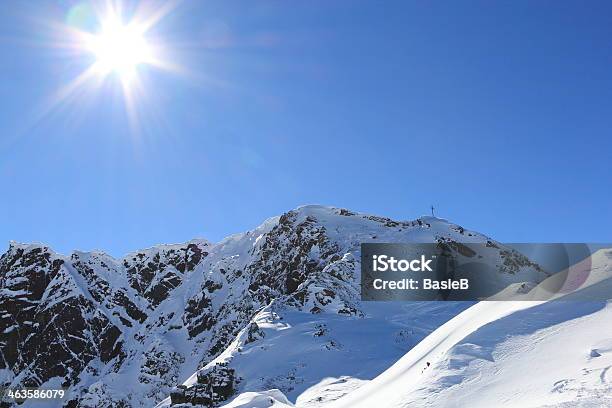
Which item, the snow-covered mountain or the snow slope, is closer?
the snow slope

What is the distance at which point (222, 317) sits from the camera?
10669cm

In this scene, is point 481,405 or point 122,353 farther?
point 122,353

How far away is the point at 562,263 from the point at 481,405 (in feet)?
52.7

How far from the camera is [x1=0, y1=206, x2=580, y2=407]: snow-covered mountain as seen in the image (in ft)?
83.9

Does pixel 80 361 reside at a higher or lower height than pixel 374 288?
lower

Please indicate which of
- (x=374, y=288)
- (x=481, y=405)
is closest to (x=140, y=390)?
(x=374, y=288)

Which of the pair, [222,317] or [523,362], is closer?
[523,362]

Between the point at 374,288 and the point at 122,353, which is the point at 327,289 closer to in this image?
the point at 374,288

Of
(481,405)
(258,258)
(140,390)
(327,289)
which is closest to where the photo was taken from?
(481,405)

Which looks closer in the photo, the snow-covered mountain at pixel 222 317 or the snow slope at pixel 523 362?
the snow slope at pixel 523 362

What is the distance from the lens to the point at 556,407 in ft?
23.9

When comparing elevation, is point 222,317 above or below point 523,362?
below

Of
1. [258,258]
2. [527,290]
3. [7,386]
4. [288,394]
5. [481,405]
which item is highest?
[258,258]

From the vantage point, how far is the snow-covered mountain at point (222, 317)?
25.6m
